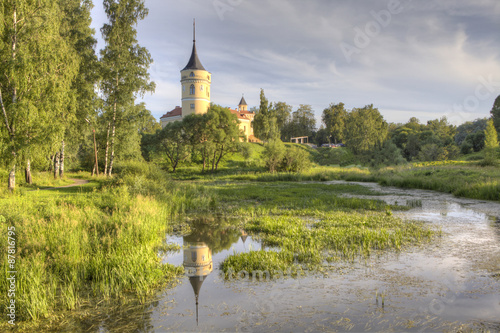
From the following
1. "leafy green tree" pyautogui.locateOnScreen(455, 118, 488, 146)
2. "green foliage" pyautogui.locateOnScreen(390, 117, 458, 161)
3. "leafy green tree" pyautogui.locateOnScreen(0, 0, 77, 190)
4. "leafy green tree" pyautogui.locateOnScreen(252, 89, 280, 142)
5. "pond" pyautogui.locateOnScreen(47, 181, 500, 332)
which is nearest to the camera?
"pond" pyautogui.locateOnScreen(47, 181, 500, 332)

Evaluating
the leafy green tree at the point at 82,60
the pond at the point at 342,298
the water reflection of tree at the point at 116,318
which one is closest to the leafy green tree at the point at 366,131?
the leafy green tree at the point at 82,60

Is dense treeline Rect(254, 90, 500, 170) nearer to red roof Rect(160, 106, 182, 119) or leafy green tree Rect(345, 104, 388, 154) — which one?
leafy green tree Rect(345, 104, 388, 154)

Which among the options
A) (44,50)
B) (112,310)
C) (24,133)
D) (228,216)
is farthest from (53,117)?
(112,310)

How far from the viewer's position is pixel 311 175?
3638 cm

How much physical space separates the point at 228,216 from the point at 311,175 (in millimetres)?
23630

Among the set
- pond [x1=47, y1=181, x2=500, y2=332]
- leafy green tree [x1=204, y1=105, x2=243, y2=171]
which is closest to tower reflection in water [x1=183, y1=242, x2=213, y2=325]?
pond [x1=47, y1=181, x2=500, y2=332]

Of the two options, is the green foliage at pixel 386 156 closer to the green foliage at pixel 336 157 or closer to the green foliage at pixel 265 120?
the green foliage at pixel 336 157

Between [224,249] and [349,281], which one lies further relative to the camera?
[224,249]

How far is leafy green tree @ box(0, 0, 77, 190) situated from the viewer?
53.5 ft

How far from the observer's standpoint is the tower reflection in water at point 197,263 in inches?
272

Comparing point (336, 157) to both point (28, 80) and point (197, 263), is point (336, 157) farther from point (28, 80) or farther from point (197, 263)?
point (197, 263)

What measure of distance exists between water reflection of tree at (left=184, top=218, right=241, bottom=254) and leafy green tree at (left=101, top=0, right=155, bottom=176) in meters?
17.7

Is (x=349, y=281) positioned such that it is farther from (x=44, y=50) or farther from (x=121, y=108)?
(x=121, y=108)

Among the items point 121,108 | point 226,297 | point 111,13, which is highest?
point 111,13
